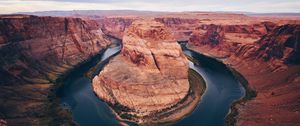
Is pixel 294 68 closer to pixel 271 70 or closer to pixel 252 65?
pixel 271 70

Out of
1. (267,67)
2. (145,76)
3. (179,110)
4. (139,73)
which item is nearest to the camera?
(179,110)

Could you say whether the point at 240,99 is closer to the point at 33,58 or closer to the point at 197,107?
the point at 197,107

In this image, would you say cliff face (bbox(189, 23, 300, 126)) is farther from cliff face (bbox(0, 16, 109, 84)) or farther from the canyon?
cliff face (bbox(0, 16, 109, 84))

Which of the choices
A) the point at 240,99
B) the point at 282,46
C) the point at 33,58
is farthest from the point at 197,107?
the point at 33,58

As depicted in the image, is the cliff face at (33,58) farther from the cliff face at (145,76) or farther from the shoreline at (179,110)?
the shoreline at (179,110)

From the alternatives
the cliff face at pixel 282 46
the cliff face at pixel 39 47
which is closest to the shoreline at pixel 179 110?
the cliff face at pixel 282 46

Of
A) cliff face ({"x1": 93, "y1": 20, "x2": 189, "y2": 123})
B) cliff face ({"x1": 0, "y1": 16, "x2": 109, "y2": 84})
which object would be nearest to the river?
cliff face ({"x1": 93, "y1": 20, "x2": 189, "y2": 123})

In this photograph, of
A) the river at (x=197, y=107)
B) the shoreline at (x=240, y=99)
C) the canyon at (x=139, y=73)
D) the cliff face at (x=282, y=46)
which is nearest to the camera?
the shoreline at (x=240, y=99)
